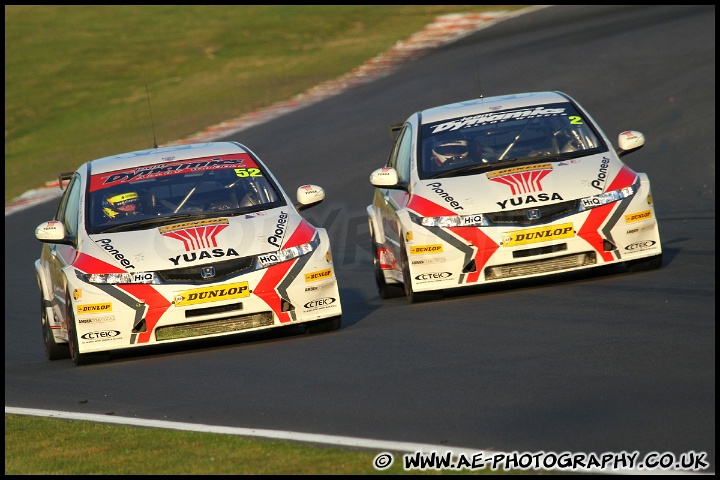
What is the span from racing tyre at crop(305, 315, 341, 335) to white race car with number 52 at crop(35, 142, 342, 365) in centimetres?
1

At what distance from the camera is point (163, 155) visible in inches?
447

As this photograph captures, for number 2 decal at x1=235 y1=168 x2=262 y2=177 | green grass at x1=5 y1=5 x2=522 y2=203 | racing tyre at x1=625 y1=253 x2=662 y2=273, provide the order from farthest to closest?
1. green grass at x1=5 y1=5 x2=522 y2=203
2. racing tyre at x1=625 y1=253 x2=662 y2=273
3. number 2 decal at x1=235 y1=168 x2=262 y2=177

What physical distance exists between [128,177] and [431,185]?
252cm

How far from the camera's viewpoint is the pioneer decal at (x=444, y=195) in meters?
Result: 10.8

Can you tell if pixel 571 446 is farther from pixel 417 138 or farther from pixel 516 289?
pixel 417 138

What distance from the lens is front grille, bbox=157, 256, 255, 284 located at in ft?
31.2

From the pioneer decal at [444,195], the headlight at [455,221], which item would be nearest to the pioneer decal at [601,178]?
the headlight at [455,221]

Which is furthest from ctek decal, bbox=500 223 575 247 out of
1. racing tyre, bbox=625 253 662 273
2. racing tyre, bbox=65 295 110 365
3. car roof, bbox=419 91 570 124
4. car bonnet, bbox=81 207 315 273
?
racing tyre, bbox=65 295 110 365

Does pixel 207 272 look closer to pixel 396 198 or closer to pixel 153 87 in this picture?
pixel 396 198

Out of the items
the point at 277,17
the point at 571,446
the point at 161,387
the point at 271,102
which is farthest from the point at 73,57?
the point at 571,446

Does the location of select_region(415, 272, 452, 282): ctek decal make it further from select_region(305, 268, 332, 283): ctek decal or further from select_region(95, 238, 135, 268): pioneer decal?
select_region(95, 238, 135, 268): pioneer decal

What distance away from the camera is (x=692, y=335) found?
816 cm

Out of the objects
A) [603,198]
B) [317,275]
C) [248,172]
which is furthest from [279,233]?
[603,198]

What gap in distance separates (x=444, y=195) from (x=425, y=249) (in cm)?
51
